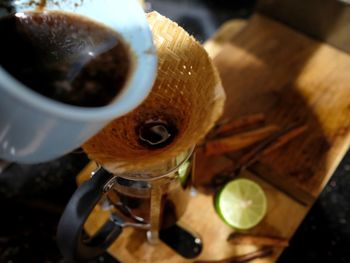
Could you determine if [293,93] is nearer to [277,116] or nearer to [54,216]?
[277,116]

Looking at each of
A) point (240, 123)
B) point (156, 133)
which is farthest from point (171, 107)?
point (240, 123)

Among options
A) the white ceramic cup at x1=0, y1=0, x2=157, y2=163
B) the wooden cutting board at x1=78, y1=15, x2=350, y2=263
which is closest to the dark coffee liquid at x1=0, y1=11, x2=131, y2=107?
the white ceramic cup at x1=0, y1=0, x2=157, y2=163

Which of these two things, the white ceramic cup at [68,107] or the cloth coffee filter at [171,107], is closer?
the white ceramic cup at [68,107]

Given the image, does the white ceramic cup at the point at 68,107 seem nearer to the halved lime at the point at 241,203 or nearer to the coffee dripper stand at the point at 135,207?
the coffee dripper stand at the point at 135,207

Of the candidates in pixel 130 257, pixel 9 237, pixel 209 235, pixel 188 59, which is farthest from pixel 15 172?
pixel 188 59

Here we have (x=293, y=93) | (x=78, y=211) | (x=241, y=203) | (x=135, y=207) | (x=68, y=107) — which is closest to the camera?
(x=68, y=107)

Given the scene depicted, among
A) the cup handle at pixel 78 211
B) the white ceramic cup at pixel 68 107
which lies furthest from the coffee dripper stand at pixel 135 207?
the white ceramic cup at pixel 68 107
